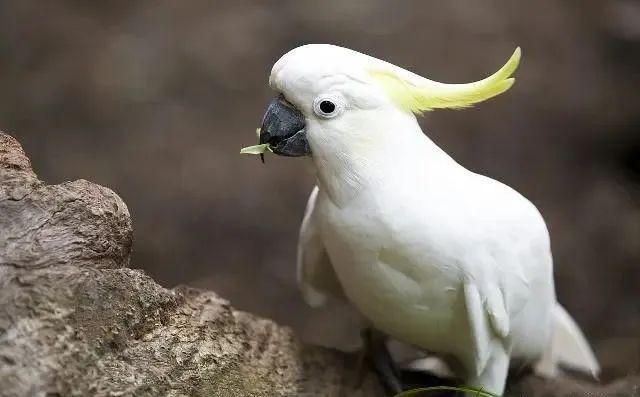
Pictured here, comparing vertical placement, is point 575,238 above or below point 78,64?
below

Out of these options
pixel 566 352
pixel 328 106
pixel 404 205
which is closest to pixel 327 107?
pixel 328 106

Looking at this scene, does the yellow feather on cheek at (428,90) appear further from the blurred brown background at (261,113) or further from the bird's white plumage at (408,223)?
the blurred brown background at (261,113)

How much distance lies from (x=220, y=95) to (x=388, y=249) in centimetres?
191

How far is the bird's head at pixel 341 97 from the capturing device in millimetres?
1282

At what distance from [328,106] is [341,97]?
27 mm

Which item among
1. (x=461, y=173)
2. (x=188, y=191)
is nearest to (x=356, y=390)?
(x=461, y=173)

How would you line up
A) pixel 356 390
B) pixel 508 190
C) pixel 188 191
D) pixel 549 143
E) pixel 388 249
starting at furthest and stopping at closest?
pixel 549 143, pixel 188 191, pixel 356 390, pixel 508 190, pixel 388 249

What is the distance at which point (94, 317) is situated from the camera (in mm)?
1166

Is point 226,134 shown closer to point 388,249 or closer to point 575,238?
point 575,238

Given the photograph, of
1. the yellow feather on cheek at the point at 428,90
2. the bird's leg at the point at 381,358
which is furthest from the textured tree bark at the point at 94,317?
the yellow feather on cheek at the point at 428,90

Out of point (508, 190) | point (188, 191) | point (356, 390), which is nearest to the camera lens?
point (508, 190)

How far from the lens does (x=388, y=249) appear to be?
4.32ft

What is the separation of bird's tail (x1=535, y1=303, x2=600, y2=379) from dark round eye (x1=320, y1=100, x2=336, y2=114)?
2.98ft

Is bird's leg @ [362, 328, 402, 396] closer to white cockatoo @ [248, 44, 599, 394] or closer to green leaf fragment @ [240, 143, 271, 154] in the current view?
white cockatoo @ [248, 44, 599, 394]
